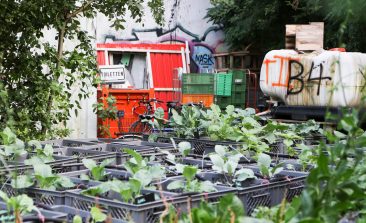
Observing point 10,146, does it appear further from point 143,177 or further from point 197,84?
point 197,84

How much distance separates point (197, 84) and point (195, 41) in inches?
118

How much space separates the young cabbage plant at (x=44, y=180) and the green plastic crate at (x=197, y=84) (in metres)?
11.9

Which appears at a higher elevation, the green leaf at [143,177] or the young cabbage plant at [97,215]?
the green leaf at [143,177]

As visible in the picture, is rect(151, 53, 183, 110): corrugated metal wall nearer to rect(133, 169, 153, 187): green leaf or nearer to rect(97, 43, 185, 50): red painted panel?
rect(97, 43, 185, 50): red painted panel

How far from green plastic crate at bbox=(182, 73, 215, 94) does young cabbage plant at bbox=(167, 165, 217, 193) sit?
1187 cm

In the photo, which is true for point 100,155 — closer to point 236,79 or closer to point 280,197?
point 280,197

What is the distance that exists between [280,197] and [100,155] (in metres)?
1.30

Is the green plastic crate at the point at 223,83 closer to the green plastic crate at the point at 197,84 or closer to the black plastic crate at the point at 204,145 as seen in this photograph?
the green plastic crate at the point at 197,84

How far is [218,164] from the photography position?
321cm

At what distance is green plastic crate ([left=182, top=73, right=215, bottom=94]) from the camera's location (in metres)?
14.8

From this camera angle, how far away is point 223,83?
1511 cm

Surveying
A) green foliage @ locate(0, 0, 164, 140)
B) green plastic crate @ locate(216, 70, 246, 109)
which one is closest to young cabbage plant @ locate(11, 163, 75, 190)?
green foliage @ locate(0, 0, 164, 140)

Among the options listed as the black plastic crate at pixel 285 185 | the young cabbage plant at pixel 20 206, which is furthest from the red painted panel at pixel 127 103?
the young cabbage plant at pixel 20 206

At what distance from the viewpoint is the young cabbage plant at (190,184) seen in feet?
9.02
